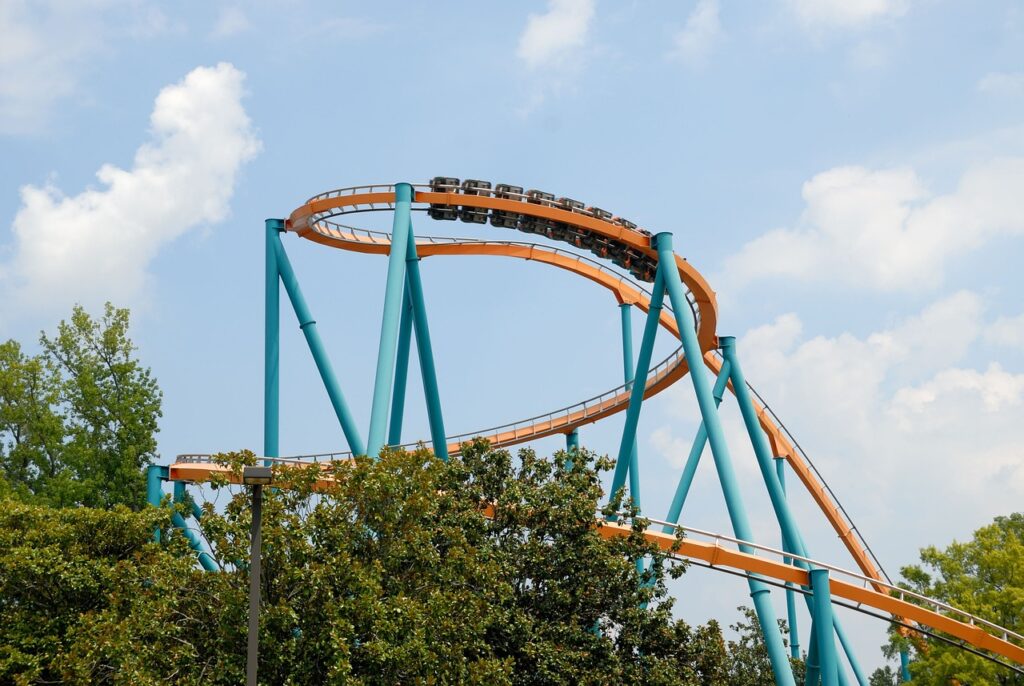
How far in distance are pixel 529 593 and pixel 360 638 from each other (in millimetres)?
4057

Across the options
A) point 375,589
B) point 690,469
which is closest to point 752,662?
point 690,469

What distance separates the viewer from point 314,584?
14547mm

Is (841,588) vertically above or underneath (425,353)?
underneath

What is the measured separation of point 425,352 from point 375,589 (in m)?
11.3

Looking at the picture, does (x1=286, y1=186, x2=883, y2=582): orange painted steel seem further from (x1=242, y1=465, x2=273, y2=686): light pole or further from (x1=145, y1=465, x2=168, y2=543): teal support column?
(x1=242, y1=465, x2=273, y2=686): light pole

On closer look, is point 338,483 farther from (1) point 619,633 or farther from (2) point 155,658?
(1) point 619,633

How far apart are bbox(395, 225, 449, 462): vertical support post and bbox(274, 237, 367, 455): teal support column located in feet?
6.24

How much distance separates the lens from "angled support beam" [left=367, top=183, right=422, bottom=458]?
20.6 metres

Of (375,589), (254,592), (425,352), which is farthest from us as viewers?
(425,352)

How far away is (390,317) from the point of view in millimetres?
22062

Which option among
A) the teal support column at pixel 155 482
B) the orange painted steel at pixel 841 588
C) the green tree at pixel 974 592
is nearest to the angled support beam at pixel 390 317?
the orange painted steel at pixel 841 588

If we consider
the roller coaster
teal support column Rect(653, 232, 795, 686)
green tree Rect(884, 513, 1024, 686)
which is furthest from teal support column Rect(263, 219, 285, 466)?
green tree Rect(884, 513, 1024, 686)

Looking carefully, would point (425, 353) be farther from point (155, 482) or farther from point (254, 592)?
point (254, 592)

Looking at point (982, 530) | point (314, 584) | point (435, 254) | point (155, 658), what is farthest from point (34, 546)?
point (982, 530)
